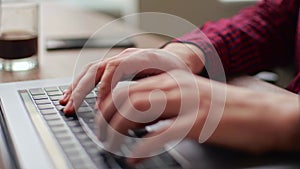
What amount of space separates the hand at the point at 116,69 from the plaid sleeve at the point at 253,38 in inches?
5.3

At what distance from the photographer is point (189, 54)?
883 mm

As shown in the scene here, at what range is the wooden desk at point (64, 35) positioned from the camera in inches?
38.5

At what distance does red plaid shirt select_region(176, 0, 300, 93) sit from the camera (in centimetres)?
96

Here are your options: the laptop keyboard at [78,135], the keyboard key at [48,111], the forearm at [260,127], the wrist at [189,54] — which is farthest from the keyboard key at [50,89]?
the forearm at [260,127]

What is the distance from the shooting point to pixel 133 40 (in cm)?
124

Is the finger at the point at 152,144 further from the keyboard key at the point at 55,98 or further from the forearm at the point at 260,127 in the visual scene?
the keyboard key at the point at 55,98

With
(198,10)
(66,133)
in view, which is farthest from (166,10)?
(66,133)

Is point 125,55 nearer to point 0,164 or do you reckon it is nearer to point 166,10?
point 0,164

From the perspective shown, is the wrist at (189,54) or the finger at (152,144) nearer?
the finger at (152,144)

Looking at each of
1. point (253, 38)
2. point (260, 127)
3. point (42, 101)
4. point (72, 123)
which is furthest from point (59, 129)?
point (253, 38)

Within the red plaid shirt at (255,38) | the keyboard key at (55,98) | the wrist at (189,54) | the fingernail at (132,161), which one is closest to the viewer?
the fingernail at (132,161)

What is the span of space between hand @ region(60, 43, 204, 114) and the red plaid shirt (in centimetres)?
15

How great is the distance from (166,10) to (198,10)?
16 cm

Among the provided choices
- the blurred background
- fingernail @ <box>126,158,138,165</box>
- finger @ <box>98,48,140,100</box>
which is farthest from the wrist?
the blurred background
